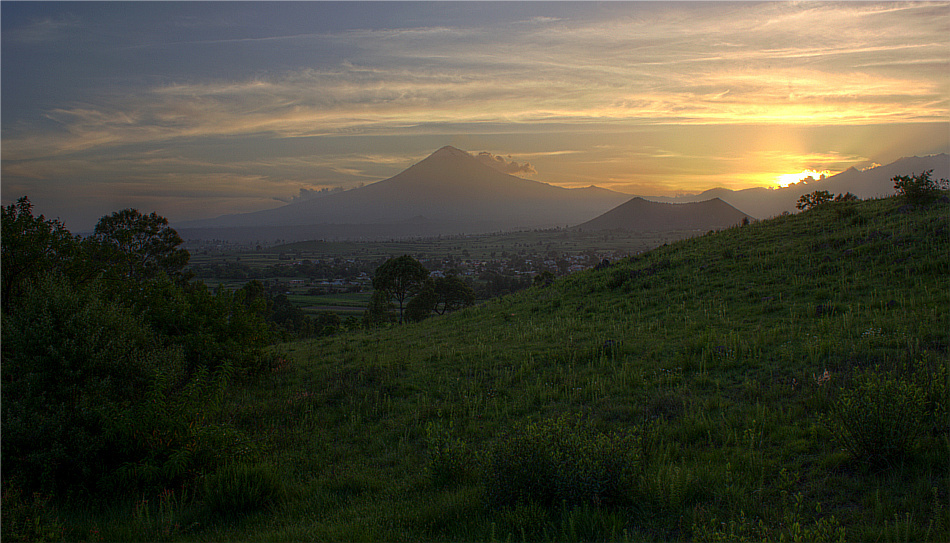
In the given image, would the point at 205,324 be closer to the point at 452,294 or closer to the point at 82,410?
the point at 82,410

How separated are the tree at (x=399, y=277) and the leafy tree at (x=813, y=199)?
21.8m

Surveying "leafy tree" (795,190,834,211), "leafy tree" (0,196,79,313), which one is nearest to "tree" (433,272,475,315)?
"leafy tree" (795,190,834,211)

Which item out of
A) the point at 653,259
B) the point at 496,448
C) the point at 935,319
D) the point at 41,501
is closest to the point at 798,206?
the point at 653,259

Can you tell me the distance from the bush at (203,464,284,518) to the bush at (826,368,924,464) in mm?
5492

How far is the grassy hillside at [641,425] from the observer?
3.61m

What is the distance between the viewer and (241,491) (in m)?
4.48

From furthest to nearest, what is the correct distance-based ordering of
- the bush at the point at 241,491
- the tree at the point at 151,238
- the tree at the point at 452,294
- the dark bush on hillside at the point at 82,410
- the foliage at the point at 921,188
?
the tree at the point at 452,294 < the tree at the point at 151,238 < the foliage at the point at 921,188 < the dark bush on hillside at the point at 82,410 < the bush at the point at 241,491

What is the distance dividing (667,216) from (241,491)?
175 m

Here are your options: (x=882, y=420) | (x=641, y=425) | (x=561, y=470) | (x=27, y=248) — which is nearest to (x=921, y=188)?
(x=882, y=420)

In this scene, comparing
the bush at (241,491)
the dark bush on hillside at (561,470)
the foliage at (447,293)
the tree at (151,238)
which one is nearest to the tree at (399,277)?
the foliage at (447,293)

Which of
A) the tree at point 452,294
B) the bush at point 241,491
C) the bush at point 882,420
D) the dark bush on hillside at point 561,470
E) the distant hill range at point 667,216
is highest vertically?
the distant hill range at point 667,216

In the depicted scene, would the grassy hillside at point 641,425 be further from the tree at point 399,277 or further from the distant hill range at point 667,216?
the distant hill range at point 667,216

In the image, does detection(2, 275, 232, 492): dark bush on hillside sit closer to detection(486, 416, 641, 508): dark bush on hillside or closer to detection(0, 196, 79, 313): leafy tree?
detection(0, 196, 79, 313): leafy tree

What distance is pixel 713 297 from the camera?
1114 cm
